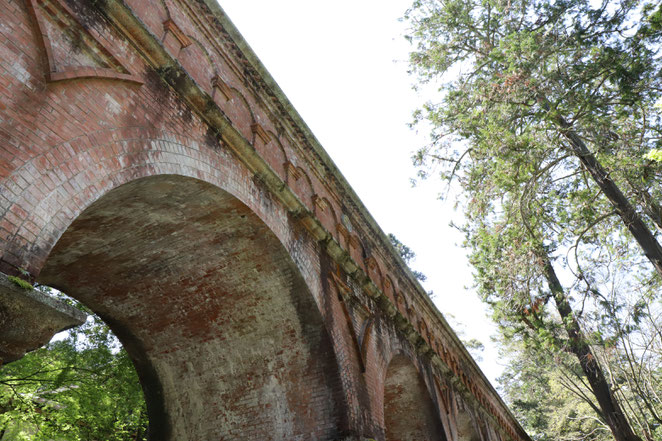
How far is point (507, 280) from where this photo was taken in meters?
9.70

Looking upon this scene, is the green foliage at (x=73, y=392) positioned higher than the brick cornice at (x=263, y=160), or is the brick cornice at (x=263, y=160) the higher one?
the brick cornice at (x=263, y=160)

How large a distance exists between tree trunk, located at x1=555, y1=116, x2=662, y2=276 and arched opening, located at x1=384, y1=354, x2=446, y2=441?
4.83m

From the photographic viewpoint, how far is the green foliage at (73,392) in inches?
324

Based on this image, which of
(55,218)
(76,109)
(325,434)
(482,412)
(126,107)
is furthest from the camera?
(482,412)

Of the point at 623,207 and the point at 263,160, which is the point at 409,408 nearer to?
the point at 623,207

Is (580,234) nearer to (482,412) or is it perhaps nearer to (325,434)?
(325,434)

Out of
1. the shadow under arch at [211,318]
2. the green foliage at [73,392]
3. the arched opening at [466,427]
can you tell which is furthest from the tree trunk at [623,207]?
the green foliage at [73,392]

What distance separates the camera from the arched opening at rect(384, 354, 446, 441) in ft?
33.5

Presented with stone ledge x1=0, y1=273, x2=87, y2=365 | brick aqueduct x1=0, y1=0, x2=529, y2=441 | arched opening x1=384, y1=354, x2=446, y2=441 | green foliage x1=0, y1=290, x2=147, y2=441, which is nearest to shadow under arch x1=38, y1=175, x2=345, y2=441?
brick aqueduct x1=0, y1=0, x2=529, y2=441

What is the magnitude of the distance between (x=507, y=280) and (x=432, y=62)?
5.17 meters

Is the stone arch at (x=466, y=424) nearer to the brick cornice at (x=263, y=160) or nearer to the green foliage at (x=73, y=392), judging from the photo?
the brick cornice at (x=263, y=160)

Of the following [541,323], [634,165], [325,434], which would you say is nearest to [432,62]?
[634,165]

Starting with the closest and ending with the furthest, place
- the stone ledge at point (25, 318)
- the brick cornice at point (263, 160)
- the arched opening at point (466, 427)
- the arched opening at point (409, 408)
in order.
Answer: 1. the stone ledge at point (25, 318)
2. the brick cornice at point (263, 160)
3. the arched opening at point (409, 408)
4. the arched opening at point (466, 427)

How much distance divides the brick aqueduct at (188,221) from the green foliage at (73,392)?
86.1 inches
